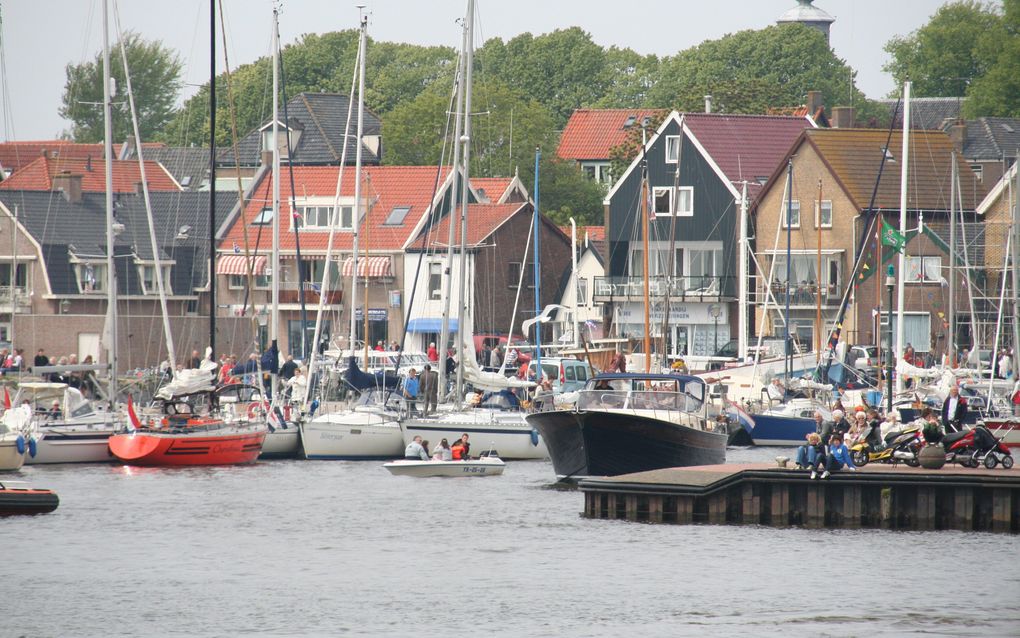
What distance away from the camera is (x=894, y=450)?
143 feet

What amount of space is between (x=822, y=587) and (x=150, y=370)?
40.4 m

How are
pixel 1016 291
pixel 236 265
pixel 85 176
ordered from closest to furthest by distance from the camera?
pixel 1016 291, pixel 236 265, pixel 85 176

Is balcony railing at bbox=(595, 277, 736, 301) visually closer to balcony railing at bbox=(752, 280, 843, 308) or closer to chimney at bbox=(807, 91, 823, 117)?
balcony railing at bbox=(752, 280, 843, 308)

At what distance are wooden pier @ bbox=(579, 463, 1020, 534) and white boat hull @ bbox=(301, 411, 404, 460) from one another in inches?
574

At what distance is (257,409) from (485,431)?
23.7 ft

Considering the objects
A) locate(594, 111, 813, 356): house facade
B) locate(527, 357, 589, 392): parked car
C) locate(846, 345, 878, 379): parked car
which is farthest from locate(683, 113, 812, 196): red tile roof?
locate(527, 357, 589, 392): parked car

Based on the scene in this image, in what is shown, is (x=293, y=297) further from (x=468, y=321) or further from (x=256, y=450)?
(x=256, y=450)

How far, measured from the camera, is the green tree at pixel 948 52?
5098 inches

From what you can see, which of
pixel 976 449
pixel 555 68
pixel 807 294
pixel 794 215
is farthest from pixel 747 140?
pixel 555 68

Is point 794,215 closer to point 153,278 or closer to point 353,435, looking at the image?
point 153,278

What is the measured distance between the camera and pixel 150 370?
70.7 m

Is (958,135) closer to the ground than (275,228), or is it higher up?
higher up

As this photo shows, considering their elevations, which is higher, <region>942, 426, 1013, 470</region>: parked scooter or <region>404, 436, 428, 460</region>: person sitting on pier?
<region>942, 426, 1013, 470</region>: parked scooter

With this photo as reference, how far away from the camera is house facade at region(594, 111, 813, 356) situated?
288 ft
